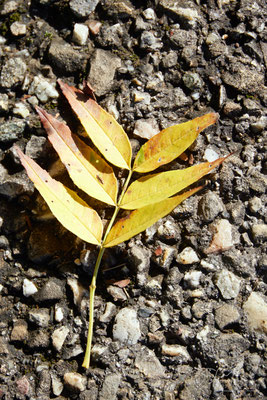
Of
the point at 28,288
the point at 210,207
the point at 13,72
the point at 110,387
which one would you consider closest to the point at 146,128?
the point at 210,207

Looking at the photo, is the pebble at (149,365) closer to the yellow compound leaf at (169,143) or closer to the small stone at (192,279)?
the small stone at (192,279)

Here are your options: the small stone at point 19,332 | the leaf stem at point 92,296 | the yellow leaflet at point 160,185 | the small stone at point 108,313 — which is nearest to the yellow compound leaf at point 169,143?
the yellow leaflet at point 160,185

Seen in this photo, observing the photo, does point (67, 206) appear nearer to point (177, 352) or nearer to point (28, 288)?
point (28, 288)

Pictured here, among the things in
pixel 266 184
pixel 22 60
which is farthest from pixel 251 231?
pixel 22 60

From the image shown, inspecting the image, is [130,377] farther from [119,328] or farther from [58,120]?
[58,120]

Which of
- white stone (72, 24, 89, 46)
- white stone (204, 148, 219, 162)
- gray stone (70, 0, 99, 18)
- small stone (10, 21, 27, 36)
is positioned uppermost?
gray stone (70, 0, 99, 18)

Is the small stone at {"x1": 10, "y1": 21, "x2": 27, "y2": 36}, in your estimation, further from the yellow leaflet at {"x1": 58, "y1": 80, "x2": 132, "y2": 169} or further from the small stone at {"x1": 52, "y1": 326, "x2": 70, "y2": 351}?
the small stone at {"x1": 52, "y1": 326, "x2": 70, "y2": 351}

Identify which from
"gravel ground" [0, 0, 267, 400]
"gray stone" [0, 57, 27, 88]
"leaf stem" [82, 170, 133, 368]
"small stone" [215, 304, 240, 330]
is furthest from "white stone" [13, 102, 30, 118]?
"small stone" [215, 304, 240, 330]
